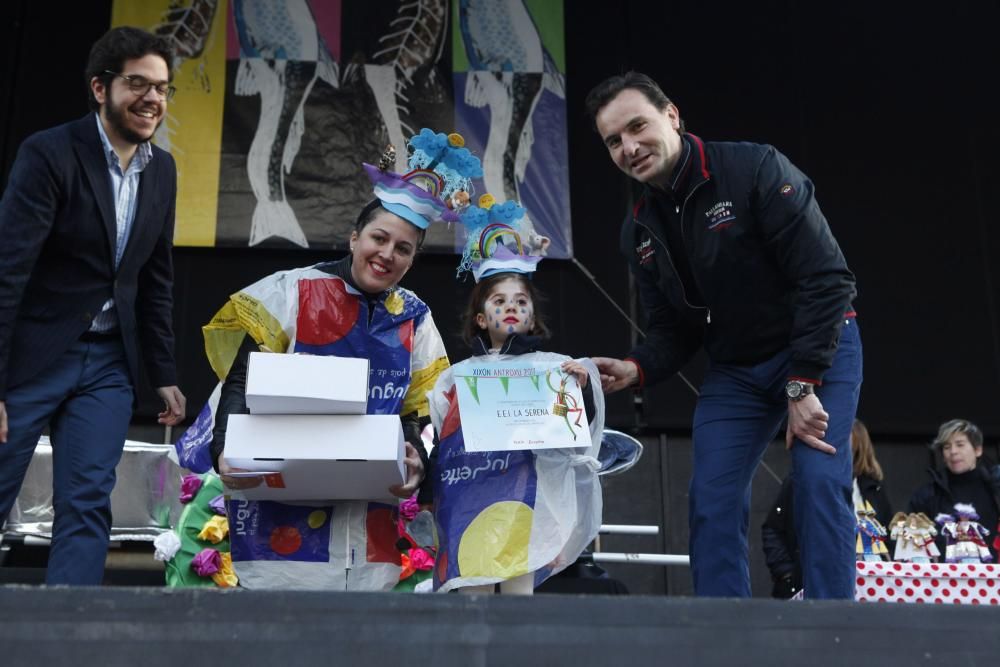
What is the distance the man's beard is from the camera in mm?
2434

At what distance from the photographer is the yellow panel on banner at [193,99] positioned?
6.03 metres

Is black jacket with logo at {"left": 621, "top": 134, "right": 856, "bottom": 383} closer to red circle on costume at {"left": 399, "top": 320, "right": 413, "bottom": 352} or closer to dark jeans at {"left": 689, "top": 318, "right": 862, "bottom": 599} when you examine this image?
dark jeans at {"left": 689, "top": 318, "right": 862, "bottom": 599}

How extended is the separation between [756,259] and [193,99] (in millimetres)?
4375

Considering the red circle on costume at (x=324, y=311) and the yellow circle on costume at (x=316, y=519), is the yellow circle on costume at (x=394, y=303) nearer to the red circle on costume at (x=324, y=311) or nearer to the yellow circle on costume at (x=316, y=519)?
the red circle on costume at (x=324, y=311)

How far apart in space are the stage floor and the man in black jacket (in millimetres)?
742

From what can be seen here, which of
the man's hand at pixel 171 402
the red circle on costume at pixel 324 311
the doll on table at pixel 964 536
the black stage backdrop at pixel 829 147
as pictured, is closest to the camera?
the man's hand at pixel 171 402

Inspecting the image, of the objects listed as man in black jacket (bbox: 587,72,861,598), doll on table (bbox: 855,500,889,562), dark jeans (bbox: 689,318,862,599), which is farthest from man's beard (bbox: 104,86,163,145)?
doll on table (bbox: 855,500,889,562)

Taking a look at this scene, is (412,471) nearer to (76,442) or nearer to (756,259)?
(76,442)

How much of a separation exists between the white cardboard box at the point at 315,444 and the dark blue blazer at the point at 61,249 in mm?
317

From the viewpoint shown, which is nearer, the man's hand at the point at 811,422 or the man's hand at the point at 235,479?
the man's hand at the point at 811,422

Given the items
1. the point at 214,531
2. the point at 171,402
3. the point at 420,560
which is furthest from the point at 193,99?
the point at 171,402

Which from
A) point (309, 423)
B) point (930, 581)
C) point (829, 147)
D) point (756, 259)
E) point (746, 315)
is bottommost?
point (930, 581)

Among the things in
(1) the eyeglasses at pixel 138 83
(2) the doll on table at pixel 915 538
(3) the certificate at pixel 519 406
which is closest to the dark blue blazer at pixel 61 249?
(1) the eyeglasses at pixel 138 83

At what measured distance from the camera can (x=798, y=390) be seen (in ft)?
7.68
